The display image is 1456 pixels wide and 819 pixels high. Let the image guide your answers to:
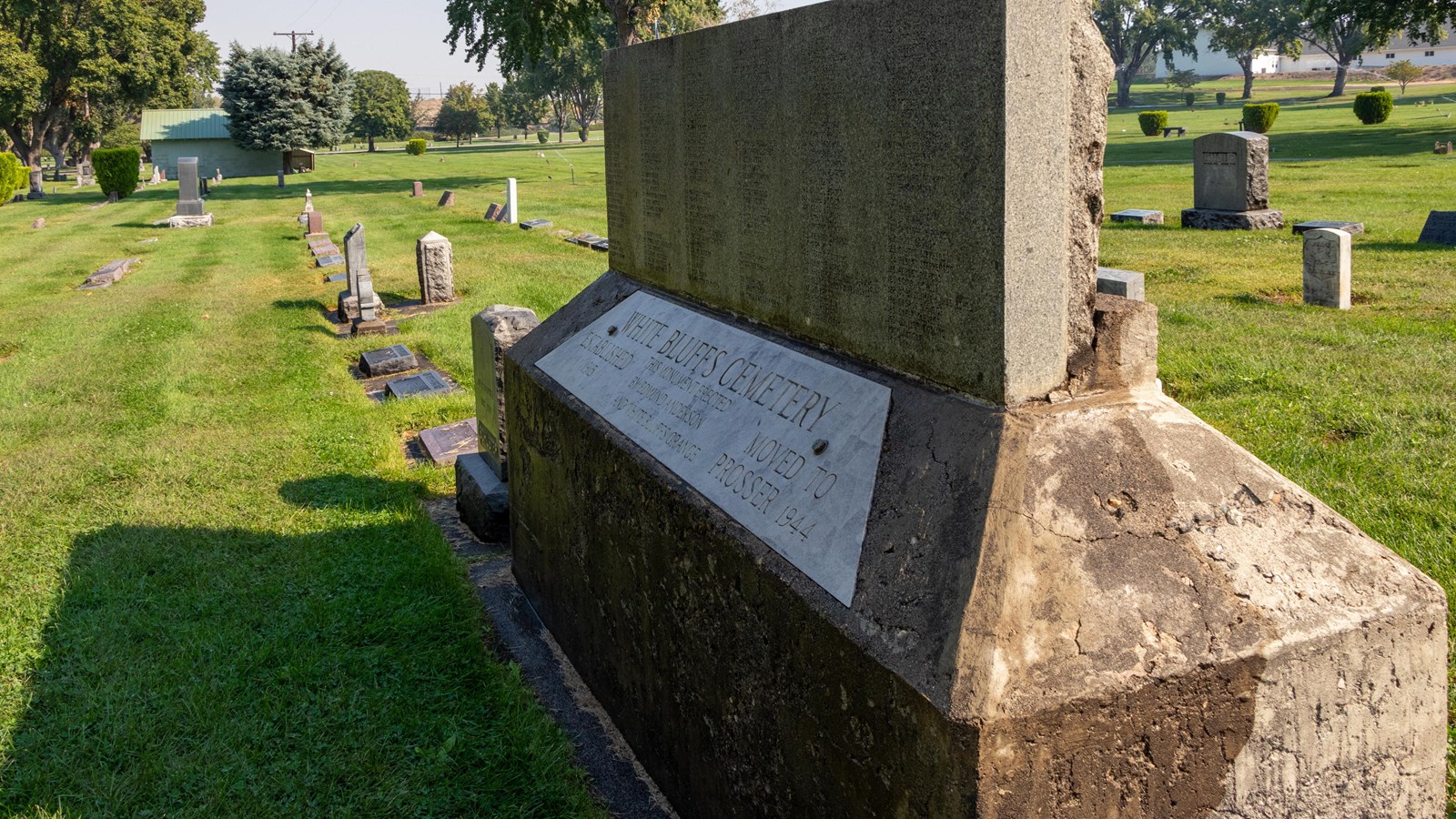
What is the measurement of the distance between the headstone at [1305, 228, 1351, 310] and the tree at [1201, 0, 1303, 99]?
226 feet

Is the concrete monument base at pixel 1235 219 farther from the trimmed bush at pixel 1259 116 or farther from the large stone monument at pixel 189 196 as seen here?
the trimmed bush at pixel 1259 116

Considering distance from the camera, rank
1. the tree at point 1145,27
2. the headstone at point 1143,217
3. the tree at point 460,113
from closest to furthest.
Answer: the headstone at point 1143,217
the tree at point 1145,27
the tree at point 460,113

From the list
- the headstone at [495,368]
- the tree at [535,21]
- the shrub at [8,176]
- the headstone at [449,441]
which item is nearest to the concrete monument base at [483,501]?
the headstone at [495,368]

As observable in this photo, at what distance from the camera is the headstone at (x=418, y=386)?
9.72 metres

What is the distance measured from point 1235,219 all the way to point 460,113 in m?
86.6

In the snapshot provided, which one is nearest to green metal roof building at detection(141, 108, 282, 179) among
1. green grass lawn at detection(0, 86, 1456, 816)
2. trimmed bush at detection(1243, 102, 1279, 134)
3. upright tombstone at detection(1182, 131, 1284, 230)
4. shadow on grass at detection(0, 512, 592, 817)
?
green grass lawn at detection(0, 86, 1456, 816)

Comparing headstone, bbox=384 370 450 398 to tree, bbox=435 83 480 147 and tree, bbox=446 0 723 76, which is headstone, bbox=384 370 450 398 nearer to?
tree, bbox=446 0 723 76

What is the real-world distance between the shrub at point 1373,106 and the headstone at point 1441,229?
2769 cm

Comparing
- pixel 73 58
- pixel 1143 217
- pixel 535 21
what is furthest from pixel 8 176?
pixel 1143 217

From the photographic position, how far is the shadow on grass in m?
3.82

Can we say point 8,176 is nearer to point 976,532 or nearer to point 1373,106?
point 976,532

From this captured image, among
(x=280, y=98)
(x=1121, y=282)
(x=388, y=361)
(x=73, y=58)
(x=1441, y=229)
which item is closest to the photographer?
(x=1121, y=282)

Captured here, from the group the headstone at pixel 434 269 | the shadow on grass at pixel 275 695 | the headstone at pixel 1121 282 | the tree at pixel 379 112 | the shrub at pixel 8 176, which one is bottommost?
the shadow on grass at pixel 275 695

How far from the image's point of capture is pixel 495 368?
6828mm
